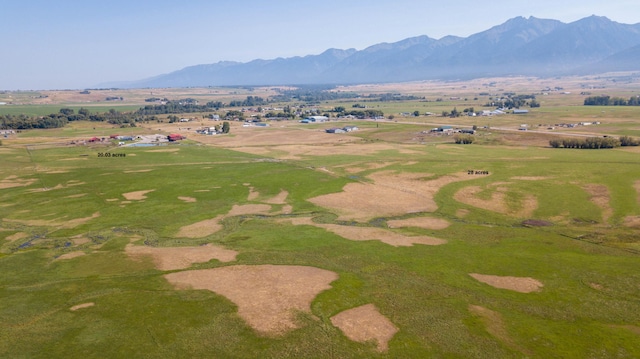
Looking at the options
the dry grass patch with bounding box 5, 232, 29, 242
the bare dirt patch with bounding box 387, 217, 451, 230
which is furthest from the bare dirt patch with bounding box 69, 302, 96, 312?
the bare dirt patch with bounding box 387, 217, 451, 230

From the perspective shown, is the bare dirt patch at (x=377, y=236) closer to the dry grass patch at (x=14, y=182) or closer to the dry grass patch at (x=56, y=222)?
the dry grass patch at (x=56, y=222)

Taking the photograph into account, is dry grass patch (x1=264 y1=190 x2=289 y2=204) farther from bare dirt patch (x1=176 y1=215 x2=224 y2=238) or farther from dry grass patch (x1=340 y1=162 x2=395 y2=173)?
→ dry grass patch (x1=340 y1=162 x2=395 y2=173)

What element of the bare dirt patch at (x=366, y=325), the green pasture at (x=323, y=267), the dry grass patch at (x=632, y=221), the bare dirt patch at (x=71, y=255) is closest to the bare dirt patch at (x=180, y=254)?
the green pasture at (x=323, y=267)

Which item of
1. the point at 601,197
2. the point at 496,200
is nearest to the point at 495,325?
the point at 496,200

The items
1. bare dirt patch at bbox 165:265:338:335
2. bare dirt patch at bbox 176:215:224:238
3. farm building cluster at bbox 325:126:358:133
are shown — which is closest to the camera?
bare dirt patch at bbox 165:265:338:335

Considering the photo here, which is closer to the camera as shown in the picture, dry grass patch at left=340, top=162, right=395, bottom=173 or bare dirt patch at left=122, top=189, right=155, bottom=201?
bare dirt patch at left=122, top=189, right=155, bottom=201

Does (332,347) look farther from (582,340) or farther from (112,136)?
(112,136)
